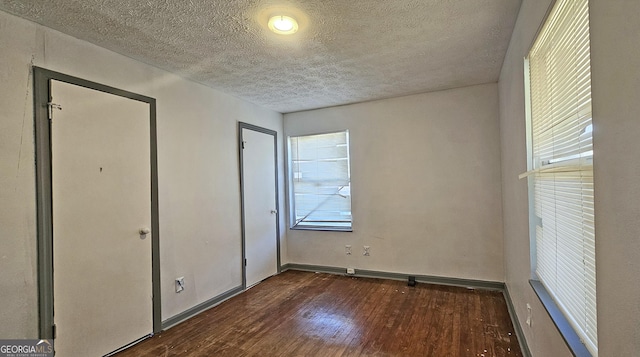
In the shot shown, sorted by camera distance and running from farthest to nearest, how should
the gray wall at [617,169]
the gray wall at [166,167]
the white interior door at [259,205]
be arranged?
the white interior door at [259,205] < the gray wall at [166,167] < the gray wall at [617,169]

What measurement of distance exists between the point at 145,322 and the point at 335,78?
298 centimetres

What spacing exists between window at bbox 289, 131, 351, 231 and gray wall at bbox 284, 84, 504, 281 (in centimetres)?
14

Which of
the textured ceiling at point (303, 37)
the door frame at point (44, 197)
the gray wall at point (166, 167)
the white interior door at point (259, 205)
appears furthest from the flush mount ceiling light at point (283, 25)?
the white interior door at point (259, 205)

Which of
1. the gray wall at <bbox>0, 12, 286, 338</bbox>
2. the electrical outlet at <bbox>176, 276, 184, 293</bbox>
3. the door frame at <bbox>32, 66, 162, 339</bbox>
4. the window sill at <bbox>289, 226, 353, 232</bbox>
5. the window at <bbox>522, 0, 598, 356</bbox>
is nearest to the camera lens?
the window at <bbox>522, 0, 598, 356</bbox>

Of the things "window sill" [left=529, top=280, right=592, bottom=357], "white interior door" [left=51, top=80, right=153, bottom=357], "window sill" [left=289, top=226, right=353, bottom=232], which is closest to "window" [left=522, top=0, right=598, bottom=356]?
"window sill" [left=529, top=280, right=592, bottom=357]

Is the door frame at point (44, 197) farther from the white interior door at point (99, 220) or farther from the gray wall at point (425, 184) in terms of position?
the gray wall at point (425, 184)

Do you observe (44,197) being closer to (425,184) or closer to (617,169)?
(617,169)

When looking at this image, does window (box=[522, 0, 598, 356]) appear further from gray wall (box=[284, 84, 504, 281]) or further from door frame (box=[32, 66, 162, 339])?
door frame (box=[32, 66, 162, 339])

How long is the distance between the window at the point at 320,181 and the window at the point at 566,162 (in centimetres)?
269

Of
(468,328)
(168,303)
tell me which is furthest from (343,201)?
(168,303)

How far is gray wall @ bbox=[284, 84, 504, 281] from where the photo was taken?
3551 mm

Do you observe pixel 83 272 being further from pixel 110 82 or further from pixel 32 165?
pixel 110 82

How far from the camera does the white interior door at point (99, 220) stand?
82.3 inches

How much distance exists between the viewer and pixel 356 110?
13.8 feet
